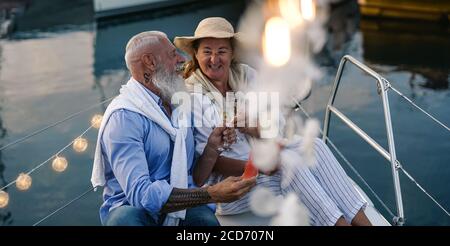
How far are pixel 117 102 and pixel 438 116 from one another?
7530 mm

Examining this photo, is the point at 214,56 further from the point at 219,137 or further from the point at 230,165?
the point at 230,165

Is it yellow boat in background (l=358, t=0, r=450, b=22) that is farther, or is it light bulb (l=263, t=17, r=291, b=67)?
yellow boat in background (l=358, t=0, r=450, b=22)

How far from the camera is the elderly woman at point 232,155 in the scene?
9.53 feet

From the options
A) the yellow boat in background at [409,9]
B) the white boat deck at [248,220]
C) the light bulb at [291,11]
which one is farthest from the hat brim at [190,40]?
the yellow boat in background at [409,9]

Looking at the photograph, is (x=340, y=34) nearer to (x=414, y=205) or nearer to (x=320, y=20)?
(x=320, y=20)

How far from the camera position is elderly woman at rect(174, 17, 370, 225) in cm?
290

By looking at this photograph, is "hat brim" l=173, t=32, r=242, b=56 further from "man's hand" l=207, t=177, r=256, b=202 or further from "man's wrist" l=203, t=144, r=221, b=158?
"man's hand" l=207, t=177, r=256, b=202

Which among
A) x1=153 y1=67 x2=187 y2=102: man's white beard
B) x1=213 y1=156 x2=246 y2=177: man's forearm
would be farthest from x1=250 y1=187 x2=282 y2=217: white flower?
x1=153 y1=67 x2=187 y2=102: man's white beard

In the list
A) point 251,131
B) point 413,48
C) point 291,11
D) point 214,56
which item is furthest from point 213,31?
point 413,48

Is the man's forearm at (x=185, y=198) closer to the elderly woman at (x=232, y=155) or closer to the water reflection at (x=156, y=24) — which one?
the elderly woman at (x=232, y=155)

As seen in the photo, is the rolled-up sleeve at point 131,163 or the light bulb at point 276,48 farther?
the light bulb at point 276,48

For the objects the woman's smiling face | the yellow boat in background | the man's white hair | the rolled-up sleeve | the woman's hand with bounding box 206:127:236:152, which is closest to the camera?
the rolled-up sleeve

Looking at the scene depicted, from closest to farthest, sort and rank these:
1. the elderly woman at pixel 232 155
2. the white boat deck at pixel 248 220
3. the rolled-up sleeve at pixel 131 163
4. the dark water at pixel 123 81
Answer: the rolled-up sleeve at pixel 131 163
the elderly woman at pixel 232 155
the white boat deck at pixel 248 220
the dark water at pixel 123 81

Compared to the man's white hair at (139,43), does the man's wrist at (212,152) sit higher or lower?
lower
